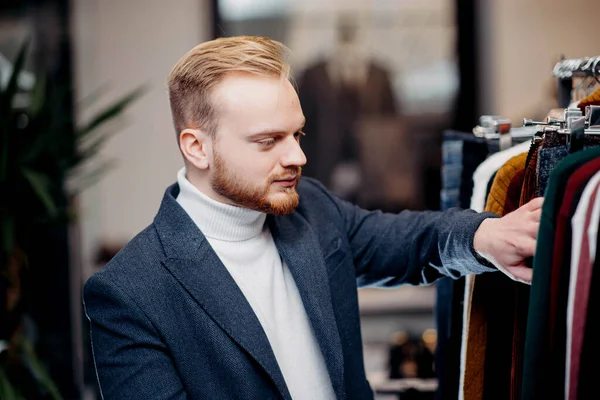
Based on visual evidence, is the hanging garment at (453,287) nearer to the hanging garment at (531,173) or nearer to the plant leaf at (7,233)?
the hanging garment at (531,173)

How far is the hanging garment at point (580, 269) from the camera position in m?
0.92

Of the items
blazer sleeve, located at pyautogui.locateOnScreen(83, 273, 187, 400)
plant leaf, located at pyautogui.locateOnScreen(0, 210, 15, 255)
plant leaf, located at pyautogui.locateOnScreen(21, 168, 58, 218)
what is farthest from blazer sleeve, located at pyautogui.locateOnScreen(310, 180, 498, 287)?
plant leaf, located at pyautogui.locateOnScreen(0, 210, 15, 255)

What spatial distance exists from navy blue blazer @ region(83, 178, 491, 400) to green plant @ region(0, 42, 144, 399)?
0.86m

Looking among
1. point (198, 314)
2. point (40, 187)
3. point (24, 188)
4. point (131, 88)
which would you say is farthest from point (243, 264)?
point (131, 88)

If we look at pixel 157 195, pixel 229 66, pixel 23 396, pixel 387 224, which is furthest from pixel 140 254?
pixel 157 195

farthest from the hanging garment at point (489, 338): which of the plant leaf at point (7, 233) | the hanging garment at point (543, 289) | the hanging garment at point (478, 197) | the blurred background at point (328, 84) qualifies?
the blurred background at point (328, 84)

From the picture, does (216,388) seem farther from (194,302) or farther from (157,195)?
(157,195)

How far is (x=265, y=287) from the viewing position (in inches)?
54.6

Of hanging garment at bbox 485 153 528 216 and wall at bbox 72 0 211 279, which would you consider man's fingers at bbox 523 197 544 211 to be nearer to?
hanging garment at bbox 485 153 528 216

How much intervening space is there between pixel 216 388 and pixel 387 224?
0.53 m

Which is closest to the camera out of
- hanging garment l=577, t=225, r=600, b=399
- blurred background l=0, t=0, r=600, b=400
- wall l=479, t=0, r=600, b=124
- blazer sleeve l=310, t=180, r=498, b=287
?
hanging garment l=577, t=225, r=600, b=399

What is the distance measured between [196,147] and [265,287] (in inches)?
12.6

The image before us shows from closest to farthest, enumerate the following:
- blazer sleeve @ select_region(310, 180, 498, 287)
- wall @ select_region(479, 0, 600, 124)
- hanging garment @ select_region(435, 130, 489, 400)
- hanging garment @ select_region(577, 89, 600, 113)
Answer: hanging garment @ select_region(577, 89, 600, 113) → blazer sleeve @ select_region(310, 180, 498, 287) → hanging garment @ select_region(435, 130, 489, 400) → wall @ select_region(479, 0, 600, 124)

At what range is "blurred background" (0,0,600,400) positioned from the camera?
338cm
